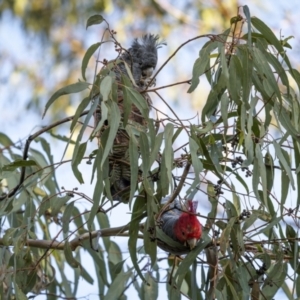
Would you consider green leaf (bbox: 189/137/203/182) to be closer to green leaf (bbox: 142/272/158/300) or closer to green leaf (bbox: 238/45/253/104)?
green leaf (bbox: 238/45/253/104)

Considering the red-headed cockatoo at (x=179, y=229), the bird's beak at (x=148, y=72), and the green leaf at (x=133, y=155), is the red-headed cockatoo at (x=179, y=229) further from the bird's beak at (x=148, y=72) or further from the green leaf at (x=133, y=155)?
the bird's beak at (x=148, y=72)

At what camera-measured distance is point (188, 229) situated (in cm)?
157

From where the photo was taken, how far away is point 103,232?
70.4 inches

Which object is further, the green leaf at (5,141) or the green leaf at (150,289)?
the green leaf at (5,141)

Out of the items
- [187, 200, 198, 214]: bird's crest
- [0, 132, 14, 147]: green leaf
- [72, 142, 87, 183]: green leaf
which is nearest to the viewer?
[72, 142, 87, 183]: green leaf

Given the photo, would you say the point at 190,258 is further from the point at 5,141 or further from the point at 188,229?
the point at 5,141

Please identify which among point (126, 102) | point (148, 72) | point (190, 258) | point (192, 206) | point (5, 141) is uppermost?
point (5, 141)

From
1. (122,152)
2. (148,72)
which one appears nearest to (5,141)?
(148,72)

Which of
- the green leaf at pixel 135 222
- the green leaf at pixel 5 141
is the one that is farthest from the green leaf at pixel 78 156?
the green leaf at pixel 5 141

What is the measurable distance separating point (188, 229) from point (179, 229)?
17 mm

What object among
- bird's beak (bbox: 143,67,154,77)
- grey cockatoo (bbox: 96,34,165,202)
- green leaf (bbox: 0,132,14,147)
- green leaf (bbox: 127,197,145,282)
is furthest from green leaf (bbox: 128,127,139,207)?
green leaf (bbox: 0,132,14,147)

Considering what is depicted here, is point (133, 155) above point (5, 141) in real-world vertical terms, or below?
below

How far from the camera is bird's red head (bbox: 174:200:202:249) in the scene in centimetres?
157

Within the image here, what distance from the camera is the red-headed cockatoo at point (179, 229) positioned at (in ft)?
5.17
